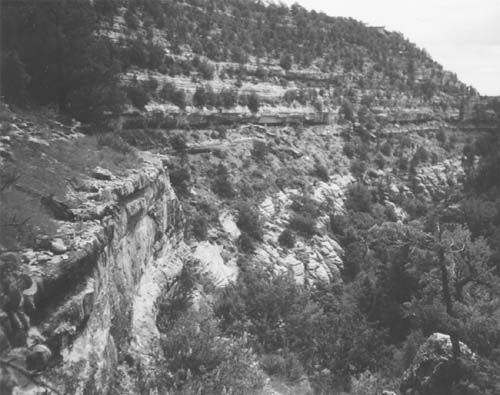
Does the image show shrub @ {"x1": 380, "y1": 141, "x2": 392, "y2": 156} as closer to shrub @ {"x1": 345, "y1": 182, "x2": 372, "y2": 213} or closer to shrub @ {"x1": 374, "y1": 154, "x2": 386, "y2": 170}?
shrub @ {"x1": 374, "y1": 154, "x2": 386, "y2": 170}

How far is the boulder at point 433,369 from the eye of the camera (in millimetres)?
14672

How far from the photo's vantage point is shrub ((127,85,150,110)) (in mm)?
25406

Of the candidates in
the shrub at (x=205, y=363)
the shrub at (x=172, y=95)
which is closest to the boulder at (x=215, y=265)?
the shrub at (x=205, y=363)

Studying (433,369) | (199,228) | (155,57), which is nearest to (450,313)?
(433,369)

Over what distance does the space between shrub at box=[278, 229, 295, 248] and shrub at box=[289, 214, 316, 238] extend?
4.57ft

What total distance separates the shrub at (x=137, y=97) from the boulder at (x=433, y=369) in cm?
1892

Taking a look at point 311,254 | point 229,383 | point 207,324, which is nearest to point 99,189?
point 207,324

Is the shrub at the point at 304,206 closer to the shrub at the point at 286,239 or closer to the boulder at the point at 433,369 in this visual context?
the shrub at the point at 286,239

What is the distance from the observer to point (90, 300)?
7512 millimetres

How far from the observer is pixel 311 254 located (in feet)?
81.9

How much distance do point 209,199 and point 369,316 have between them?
10.0 m

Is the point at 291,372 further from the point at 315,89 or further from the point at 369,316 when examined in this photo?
the point at 315,89

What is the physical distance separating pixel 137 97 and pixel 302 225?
39.1 ft

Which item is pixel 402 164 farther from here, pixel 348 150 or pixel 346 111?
pixel 346 111
